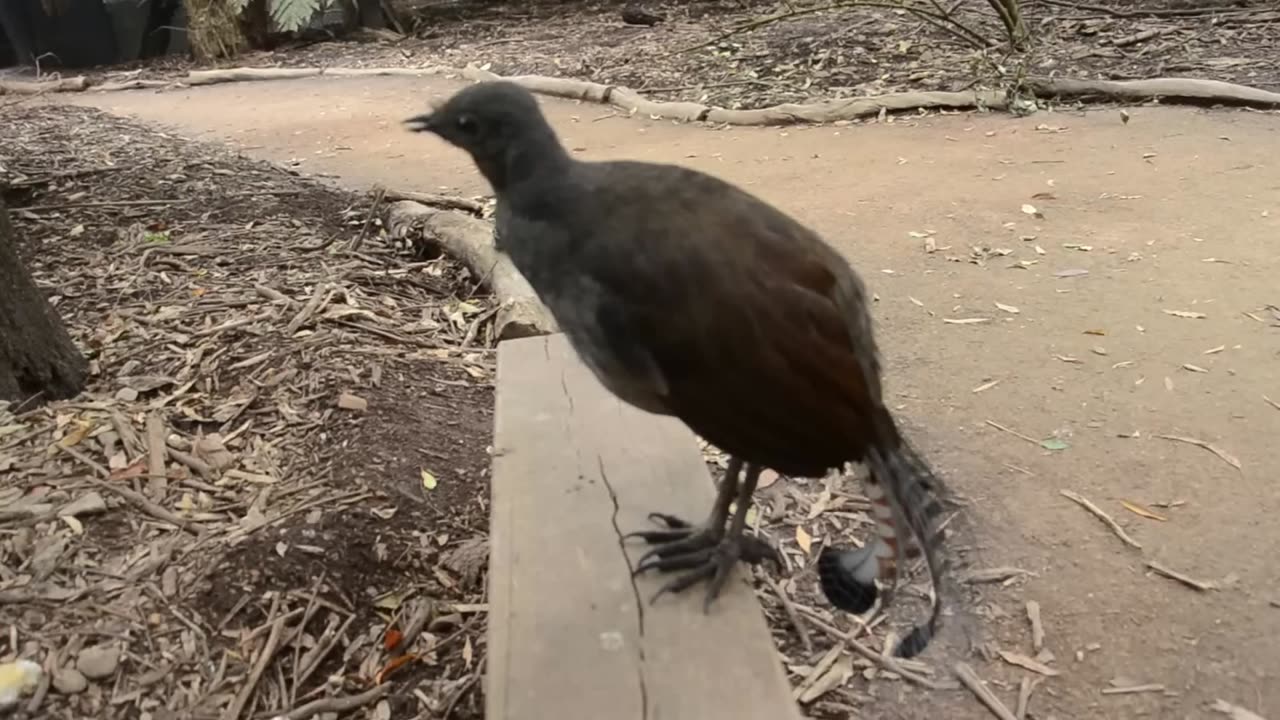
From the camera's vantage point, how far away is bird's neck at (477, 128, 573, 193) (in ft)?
5.70

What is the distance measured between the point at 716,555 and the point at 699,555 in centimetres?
3

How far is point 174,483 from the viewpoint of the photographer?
287 centimetres

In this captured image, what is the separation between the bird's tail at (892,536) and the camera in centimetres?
185

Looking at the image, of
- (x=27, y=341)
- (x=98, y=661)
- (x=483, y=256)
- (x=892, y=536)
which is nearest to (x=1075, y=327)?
(x=483, y=256)

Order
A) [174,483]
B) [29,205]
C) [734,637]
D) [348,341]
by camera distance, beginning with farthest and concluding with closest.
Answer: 1. [29,205]
2. [348,341]
3. [174,483]
4. [734,637]

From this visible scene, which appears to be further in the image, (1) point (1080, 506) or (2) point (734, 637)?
(1) point (1080, 506)

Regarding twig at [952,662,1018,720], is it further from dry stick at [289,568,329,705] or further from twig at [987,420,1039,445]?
dry stick at [289,568,329,705]

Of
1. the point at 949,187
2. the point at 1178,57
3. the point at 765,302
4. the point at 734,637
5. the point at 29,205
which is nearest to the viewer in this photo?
the point at 765,302

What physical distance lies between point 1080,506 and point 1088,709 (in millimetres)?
806

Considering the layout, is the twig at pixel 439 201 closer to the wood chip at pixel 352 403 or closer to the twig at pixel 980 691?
the wood chip at pixel 352 403

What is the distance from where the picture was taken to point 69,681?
222 centimetres

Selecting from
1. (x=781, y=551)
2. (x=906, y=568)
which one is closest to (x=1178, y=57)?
(x=781, y=551)

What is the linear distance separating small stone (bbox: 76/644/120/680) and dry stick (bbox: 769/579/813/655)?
5.32 ft

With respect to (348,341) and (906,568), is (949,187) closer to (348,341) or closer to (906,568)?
(348,341)
